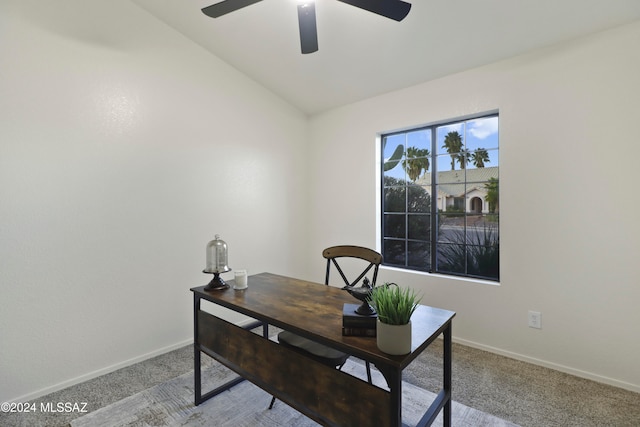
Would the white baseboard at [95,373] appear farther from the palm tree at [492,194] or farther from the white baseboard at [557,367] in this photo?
the palm tree at [492,194]

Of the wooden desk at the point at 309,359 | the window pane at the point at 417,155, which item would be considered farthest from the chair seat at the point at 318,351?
the window pane at the point at 417,155

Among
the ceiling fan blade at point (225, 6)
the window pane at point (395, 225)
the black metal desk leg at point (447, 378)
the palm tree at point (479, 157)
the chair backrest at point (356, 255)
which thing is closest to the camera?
the black metal desk leg at point (447, 378)

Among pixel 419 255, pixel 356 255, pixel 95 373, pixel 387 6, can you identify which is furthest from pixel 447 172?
pixel 95 373

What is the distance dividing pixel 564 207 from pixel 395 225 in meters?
1.43

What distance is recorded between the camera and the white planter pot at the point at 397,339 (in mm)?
1009

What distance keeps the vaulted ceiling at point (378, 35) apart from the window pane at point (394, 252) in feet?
5.20

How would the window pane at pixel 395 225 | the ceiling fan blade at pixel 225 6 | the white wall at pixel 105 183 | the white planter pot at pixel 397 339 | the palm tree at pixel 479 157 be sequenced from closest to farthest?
1. the white planter pot at pixel 397 339
2. the ceiling fan blade at pixel 225 6
3. the white wall at pixel 105 183
4. the palm tree at pixel 479 157
5. the window pane at pixel 395 225

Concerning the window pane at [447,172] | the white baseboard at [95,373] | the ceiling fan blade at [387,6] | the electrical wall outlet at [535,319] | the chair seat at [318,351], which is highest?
the ceiling fan blade at [387,6]

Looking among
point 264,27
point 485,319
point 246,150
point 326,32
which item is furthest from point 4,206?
point 485,319

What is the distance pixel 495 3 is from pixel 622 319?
7.32ft

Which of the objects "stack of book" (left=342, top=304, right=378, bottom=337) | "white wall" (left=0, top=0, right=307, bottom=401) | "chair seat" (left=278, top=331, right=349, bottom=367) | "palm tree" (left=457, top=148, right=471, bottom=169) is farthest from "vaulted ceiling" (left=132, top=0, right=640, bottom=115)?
"chair seat" (left=278, top=331, right=349, bottom=367)

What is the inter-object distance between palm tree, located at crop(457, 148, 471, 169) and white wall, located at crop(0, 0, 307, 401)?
2124 millimetres

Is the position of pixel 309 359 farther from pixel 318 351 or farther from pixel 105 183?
pixel 105 183

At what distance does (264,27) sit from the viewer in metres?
2.44
